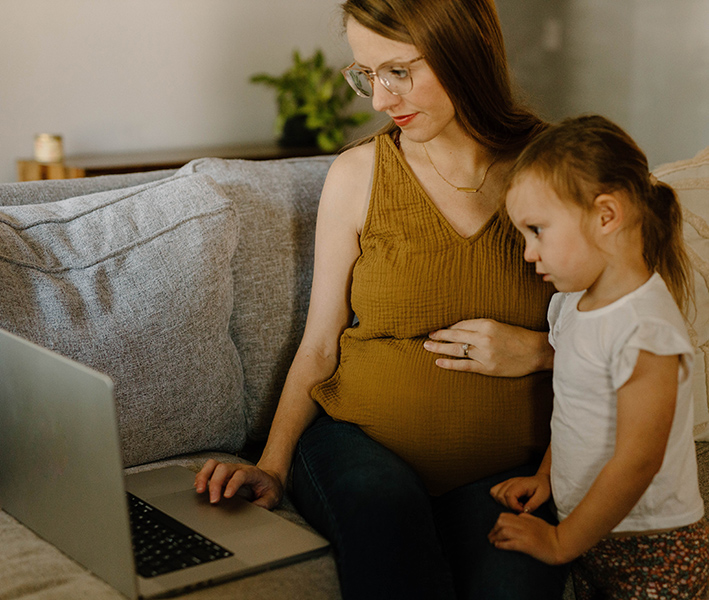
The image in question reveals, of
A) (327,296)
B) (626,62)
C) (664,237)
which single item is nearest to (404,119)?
(327,296)

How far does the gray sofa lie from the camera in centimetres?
114

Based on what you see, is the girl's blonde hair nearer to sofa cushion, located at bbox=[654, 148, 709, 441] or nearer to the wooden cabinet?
sofa cushion, located at bbox=[654, 148, 709, 441]

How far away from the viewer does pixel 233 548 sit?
35.4 inches

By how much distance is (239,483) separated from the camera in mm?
1056

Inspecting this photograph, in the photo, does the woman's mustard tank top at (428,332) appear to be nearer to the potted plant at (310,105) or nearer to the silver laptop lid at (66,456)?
the silver laptop lid at (66,456)

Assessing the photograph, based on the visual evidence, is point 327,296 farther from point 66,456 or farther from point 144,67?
point 144,67

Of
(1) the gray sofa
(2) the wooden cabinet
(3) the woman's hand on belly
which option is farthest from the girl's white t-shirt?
(2) the wooden cabinet

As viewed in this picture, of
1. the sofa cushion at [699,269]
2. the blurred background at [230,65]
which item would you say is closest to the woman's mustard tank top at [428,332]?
the sofa cushion at [699,269]

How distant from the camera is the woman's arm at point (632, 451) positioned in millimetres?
854

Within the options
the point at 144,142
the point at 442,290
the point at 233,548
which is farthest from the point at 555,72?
the point at 233,548

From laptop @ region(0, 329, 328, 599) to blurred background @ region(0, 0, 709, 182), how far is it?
1.98 meters

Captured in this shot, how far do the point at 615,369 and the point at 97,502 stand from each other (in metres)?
0.62

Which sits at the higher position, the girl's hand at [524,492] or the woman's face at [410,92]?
the woman's face at [410,92]

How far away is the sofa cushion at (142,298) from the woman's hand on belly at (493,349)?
0.40 m
